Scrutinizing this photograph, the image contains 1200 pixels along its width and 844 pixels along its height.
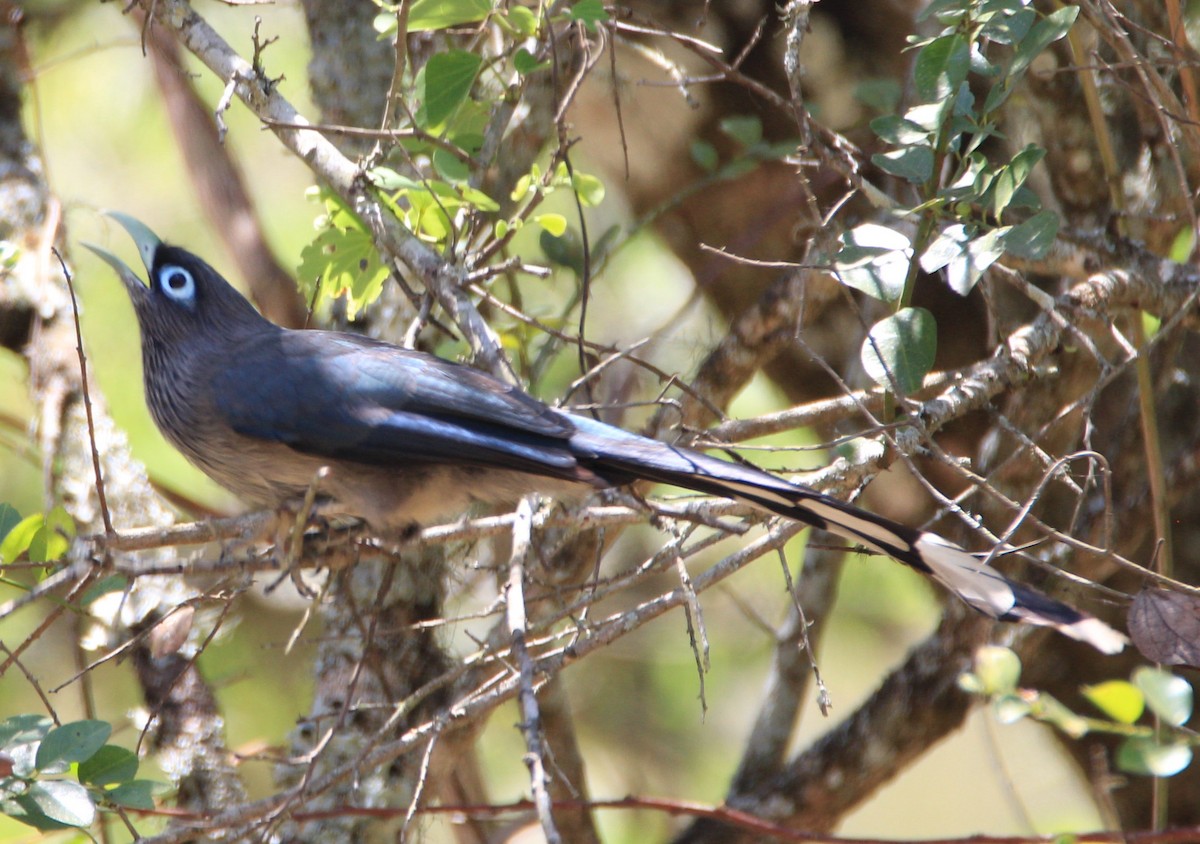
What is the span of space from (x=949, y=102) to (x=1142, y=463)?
2085mm

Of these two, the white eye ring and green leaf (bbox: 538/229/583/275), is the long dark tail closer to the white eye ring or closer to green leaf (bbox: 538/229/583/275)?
green leaf (bbox: 538/229/583/275)

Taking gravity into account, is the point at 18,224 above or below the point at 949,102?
above

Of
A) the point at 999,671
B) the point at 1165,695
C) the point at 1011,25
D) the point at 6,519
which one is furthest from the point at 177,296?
the point at 1165,695

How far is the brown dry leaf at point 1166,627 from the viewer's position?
2199 mm

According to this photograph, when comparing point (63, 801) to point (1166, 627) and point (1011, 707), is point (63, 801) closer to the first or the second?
point (1011, 707)

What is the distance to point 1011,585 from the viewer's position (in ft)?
8.18

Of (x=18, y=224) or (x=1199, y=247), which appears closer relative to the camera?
(x=1199, y=247)

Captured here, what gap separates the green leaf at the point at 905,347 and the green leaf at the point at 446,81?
117 centimetres

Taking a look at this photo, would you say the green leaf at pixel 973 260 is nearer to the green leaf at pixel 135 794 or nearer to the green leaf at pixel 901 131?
the green leaf at pixel 901 131

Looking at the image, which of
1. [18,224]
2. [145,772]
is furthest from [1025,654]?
[18,224]

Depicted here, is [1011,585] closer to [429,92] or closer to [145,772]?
[429,92]

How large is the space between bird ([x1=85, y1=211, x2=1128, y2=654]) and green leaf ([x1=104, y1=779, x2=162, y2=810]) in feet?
2.51

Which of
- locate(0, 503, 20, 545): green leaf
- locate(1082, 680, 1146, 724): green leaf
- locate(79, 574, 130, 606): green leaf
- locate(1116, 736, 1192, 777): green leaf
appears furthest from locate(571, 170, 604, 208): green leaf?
locate(1116, 736, 1192, 777): green leaf

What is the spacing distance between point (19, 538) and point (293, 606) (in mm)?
2719
